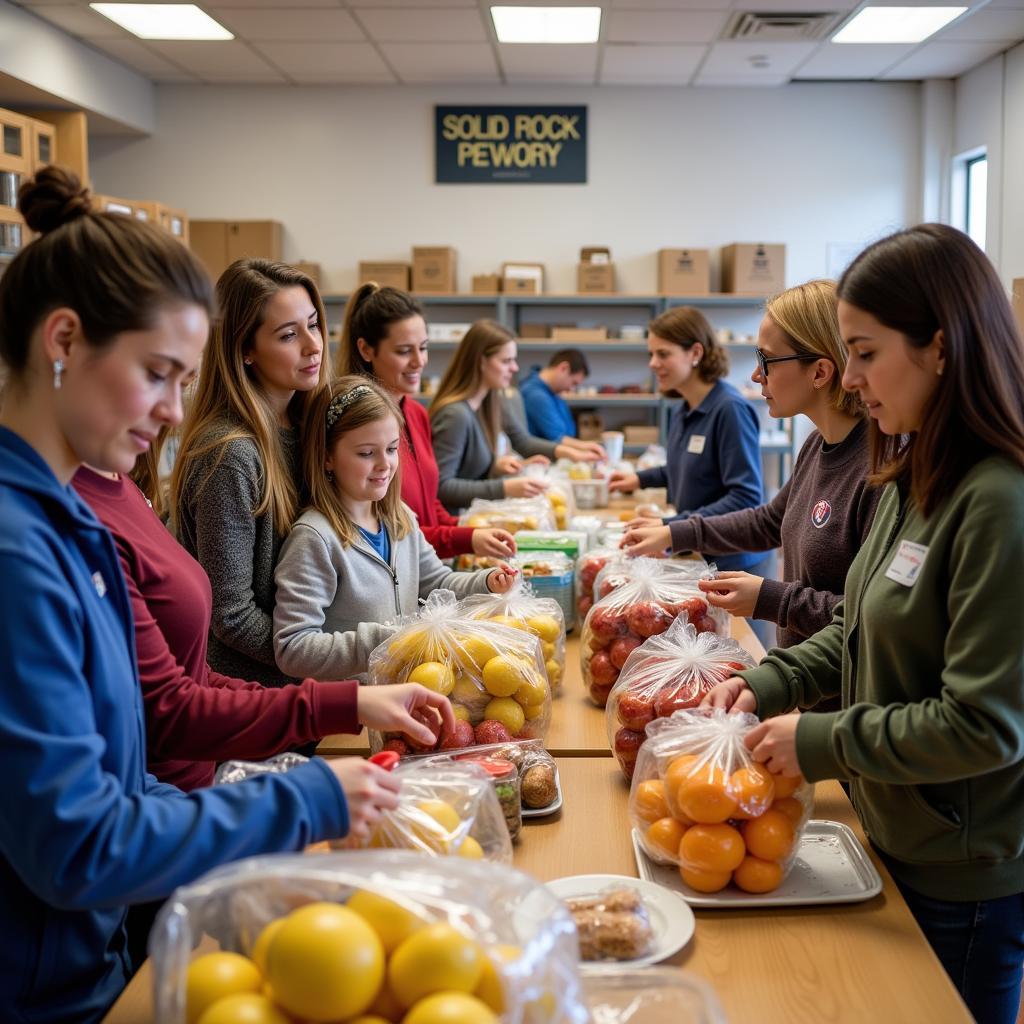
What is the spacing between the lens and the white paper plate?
3.55 feet

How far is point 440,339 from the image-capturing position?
24.9 feet

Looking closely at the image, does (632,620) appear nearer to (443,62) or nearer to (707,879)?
(707,879)

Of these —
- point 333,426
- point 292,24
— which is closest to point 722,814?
point 333,426

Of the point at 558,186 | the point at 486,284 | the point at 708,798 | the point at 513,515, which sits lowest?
the point at 708,798

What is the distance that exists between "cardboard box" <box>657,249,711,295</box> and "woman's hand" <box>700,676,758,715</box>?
6490 mm

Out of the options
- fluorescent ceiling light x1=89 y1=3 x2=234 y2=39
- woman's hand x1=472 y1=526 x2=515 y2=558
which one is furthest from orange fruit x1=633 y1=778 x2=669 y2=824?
fluorescent ceiling light x1=89 y1=3 x2=234 y2=39

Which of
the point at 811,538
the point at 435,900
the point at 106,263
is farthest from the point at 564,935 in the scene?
the point at 811,538

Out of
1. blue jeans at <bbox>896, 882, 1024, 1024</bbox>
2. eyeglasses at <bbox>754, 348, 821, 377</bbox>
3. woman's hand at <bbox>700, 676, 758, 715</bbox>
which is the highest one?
eyeglasses at <bbox>754, 348, 821, 377</bbox>

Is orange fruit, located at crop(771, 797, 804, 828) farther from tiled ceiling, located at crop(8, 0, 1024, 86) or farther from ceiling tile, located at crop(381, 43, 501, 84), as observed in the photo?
ceiling tile, located at crop(381, 43, 501, 84)

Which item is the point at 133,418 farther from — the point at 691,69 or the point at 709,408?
the point at 691,69

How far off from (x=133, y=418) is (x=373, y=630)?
854 mm

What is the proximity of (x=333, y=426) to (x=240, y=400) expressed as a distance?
0.19 m

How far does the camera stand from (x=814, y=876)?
1285 mm

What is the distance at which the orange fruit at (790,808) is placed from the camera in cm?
125
